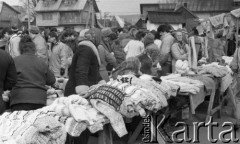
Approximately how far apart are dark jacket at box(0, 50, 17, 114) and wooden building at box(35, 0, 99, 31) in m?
61.8

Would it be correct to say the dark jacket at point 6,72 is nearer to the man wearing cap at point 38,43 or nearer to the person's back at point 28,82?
the person's back at point 28,82

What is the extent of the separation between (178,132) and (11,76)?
12.3ft

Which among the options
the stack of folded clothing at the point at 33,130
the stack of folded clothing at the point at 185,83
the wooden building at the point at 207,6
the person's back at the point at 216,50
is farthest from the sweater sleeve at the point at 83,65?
the wooden building at the point at 207,6

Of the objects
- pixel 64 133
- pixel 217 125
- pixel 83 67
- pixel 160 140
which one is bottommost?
pixel 217 125

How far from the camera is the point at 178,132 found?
773cm

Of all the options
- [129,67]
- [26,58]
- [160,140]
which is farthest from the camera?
[129,67]

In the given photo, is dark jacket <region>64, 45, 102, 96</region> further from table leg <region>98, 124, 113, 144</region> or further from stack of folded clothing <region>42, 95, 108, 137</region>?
table leg <region>98, 124, 113, 144</region>

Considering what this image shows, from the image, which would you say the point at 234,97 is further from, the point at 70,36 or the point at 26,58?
the point at 26,58

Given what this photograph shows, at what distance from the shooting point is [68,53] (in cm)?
938

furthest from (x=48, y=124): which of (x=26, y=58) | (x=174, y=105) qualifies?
(x=174, y=105)

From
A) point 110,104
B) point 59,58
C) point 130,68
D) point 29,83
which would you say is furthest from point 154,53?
point 110,104

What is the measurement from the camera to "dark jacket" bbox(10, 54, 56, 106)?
5.23 m

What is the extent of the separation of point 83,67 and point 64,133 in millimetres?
1822

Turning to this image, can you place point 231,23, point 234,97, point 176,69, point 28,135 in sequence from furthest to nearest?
point 231,23, point 234,97, point 176,69, point 28,135
